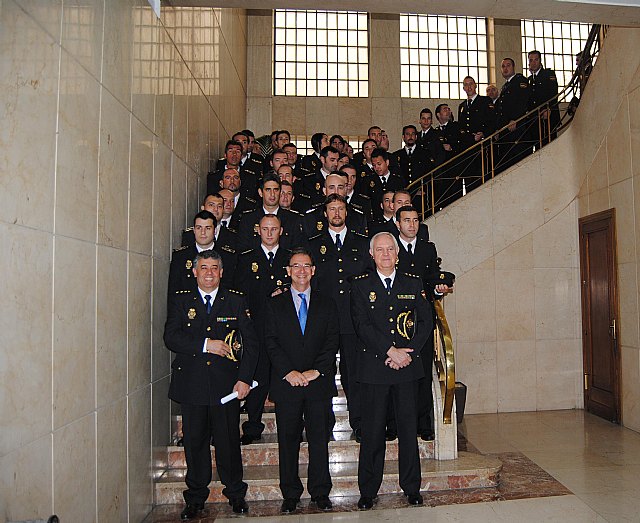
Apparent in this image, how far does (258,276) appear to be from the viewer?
5145 millimetres

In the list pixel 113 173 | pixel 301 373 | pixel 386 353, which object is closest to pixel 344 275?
pixel 386 353

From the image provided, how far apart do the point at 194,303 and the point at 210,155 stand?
12.8 feet

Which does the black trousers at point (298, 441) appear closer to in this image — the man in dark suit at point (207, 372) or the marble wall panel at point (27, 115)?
the man in dark suit at point (207, 372)

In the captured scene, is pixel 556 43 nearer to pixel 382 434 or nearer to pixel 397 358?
pixel 397 358

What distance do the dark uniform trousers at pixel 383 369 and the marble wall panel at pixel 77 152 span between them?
1.98 metres

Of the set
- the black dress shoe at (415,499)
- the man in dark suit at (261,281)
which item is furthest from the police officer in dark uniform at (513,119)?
the black dress shoe at (415,499)

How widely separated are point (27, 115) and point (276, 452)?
11.3ft

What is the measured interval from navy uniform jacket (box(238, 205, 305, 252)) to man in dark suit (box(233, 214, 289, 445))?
13 centimetres

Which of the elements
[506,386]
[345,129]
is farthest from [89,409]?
[345,129]

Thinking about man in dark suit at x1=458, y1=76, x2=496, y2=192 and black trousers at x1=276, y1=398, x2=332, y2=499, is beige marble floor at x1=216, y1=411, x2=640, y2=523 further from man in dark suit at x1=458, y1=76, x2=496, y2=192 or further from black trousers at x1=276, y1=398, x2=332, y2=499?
man in dark suit at x1=458, y1=76, x2=496, y2=192

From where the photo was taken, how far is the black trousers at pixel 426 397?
17.6ft

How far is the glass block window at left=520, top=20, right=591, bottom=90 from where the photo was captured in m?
13.4

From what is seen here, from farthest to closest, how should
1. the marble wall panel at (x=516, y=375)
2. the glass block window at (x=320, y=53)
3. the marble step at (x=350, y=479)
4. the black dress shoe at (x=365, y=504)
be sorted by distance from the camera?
the glass block window at (x=320, y=53)
the marble wall panel at (x=516, y=375)
the marble step at (x=350, y=479)
the black dress shoe at (x=365, y=504)

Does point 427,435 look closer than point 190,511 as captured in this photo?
No
